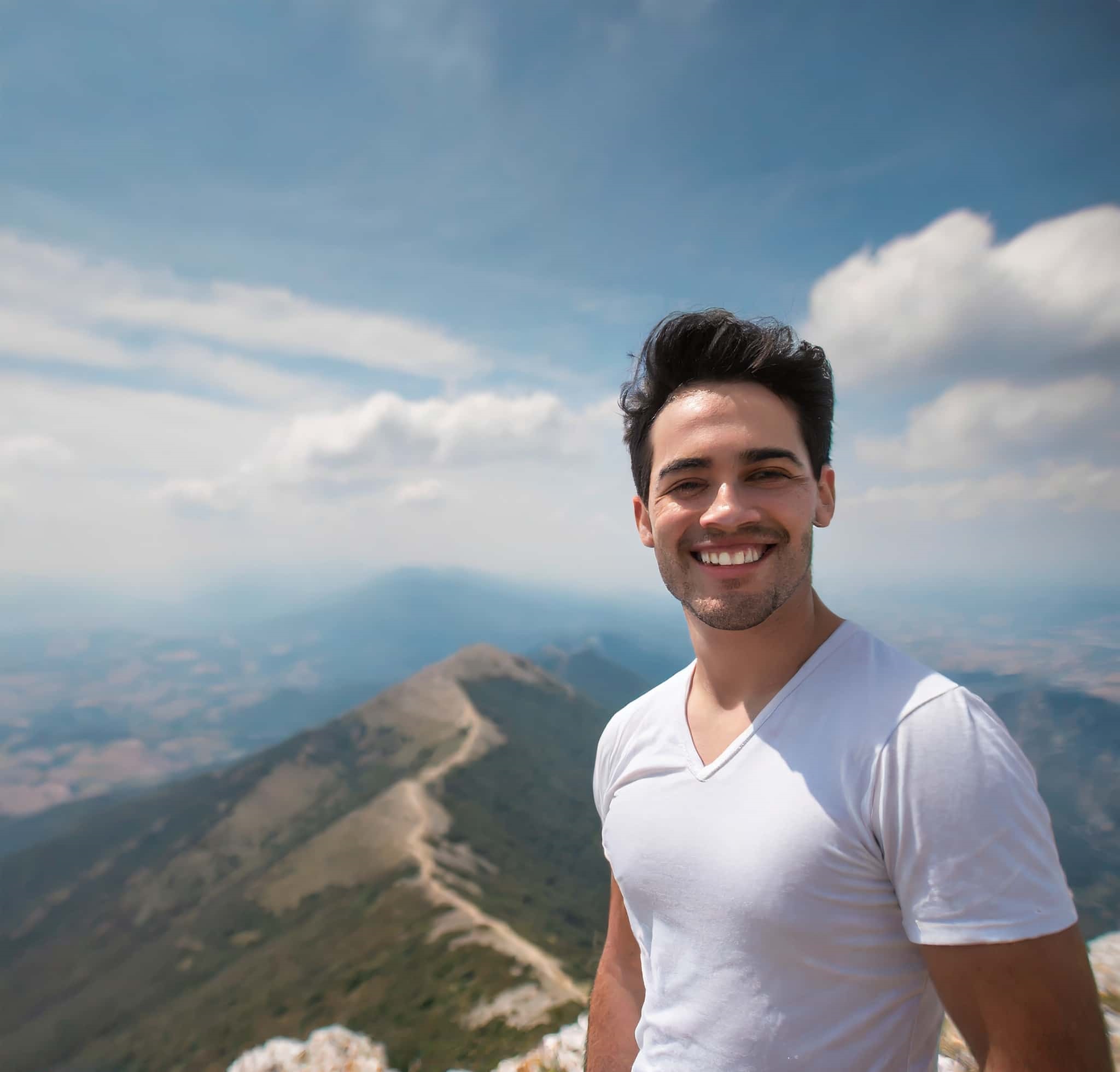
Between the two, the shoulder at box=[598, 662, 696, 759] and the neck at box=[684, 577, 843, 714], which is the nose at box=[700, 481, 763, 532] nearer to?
the neck at box=[684, 577, 843, 714]

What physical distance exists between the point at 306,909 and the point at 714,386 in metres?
158

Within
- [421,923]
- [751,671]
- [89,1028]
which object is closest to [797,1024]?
[751,671]

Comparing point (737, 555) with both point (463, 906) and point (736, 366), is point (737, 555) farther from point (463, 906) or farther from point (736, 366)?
point (463, 906)

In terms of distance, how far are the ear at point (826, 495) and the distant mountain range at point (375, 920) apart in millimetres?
75228

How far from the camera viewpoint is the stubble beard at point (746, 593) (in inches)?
168

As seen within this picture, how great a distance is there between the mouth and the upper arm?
2309 mm

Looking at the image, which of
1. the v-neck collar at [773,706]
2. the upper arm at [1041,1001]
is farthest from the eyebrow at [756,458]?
the upper arm at [1041,1001]

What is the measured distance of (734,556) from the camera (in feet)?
14.5

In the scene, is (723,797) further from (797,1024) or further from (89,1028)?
(89,1028)

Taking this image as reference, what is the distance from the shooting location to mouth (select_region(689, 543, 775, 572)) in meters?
4.37

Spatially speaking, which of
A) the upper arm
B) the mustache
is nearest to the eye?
the mustache

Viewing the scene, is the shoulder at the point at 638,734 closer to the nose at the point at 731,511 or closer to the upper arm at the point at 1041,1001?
the nose at the point at 731,511

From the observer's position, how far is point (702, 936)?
4.05 metres

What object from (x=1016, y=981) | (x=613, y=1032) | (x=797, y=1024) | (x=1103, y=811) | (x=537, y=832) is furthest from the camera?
(x=537, y=832)
